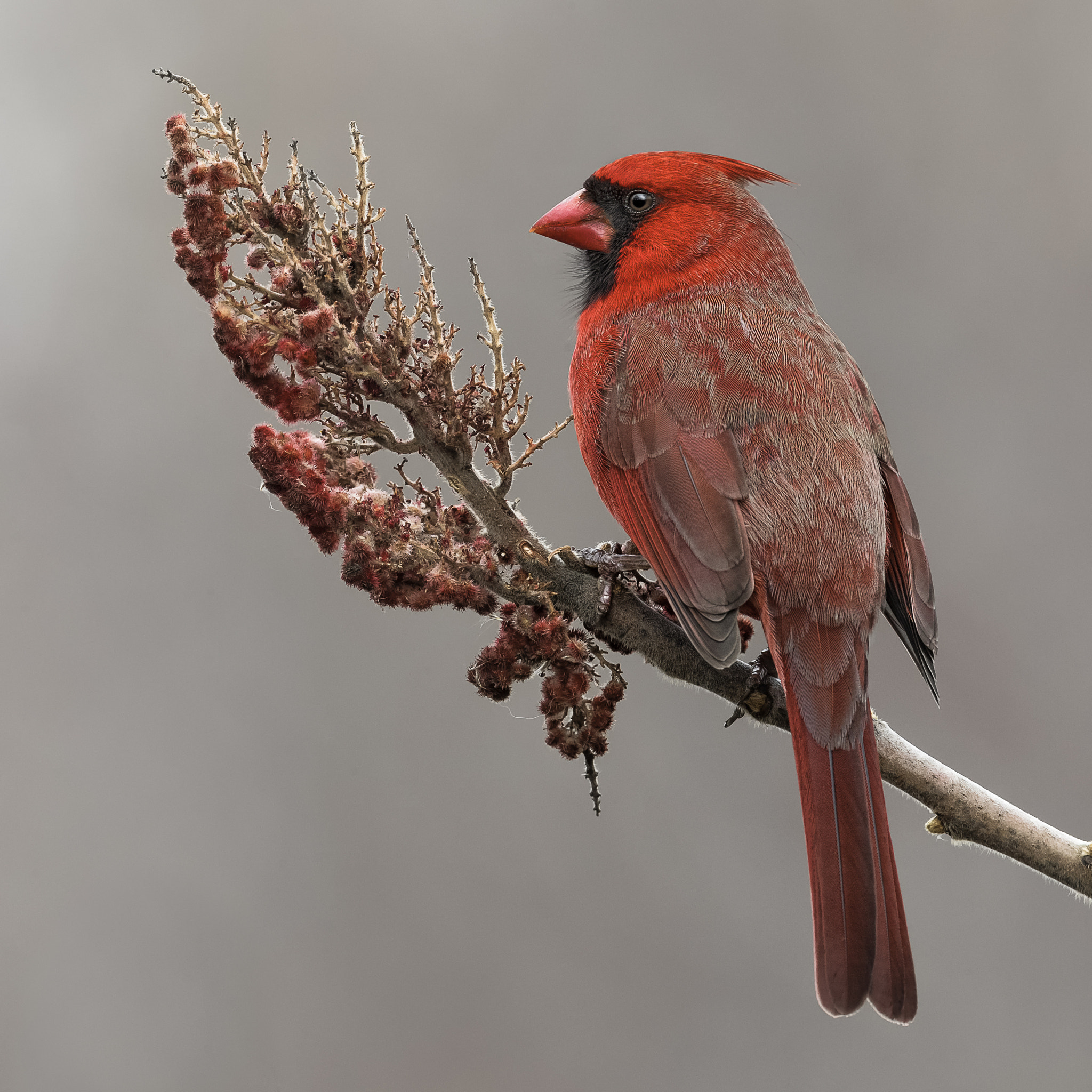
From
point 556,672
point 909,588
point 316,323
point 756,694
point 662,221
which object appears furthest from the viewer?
point 662,221

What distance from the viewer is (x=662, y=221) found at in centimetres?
194

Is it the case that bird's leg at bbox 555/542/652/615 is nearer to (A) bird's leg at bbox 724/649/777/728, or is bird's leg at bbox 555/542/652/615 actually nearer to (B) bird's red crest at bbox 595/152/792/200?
(A) bird's leg at bbox 724/649/777/728

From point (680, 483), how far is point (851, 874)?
1.94ft

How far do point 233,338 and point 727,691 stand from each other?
32.7 inches

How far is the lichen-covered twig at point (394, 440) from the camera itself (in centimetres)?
140

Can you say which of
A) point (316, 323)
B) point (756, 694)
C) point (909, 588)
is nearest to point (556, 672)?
point (756, 694)

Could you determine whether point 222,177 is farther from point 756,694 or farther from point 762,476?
point 756,694

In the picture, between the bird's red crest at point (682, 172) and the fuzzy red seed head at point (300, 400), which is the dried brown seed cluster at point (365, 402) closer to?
the fuzzy red seed head at point (300, 400)

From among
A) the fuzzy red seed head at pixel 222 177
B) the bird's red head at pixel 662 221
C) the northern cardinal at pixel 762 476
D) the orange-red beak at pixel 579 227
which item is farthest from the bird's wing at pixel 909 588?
the fuzzy red seed head at pixel 222 177

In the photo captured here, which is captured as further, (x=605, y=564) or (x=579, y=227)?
(x=579, y=227)

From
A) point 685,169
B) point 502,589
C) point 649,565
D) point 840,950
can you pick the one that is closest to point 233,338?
point 502,589

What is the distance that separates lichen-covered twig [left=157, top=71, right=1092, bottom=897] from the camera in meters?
1.40

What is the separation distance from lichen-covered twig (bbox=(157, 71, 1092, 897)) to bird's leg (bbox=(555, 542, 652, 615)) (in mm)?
11

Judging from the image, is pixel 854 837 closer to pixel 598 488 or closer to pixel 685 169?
pixel 598 488
